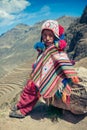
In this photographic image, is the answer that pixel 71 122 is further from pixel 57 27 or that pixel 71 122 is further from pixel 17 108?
pixel 57 27

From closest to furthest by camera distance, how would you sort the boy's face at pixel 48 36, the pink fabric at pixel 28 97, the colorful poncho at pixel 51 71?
A: the colorful poncho at pixel 51 71 → the boy's face at pixel 48 36 → the pink fabric at pixel 28 97

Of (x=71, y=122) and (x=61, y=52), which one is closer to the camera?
(x=61, y=52)

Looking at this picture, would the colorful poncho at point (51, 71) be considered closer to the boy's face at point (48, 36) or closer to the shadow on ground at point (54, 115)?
the boy's face at point (48, 36)

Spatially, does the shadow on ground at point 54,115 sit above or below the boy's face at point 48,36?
below

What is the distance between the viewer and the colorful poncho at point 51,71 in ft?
22.4

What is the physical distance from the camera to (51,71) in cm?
700

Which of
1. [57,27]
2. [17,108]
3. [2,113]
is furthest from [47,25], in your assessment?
[2,113]

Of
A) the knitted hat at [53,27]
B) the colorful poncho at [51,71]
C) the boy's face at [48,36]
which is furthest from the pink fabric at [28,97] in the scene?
the knitted hat at [53,27]

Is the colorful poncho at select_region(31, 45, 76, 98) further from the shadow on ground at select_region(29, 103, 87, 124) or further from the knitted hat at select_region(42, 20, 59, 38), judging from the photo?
the shadow on ground at select_region(29, 103, 87, 124)

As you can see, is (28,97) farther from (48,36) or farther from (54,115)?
(48,36)

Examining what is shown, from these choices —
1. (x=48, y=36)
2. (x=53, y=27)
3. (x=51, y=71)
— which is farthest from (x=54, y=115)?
(x=53, y=27)

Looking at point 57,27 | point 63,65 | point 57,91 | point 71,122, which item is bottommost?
point 71,122

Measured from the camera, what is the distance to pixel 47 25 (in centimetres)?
692

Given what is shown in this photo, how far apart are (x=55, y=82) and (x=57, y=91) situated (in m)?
0.24
